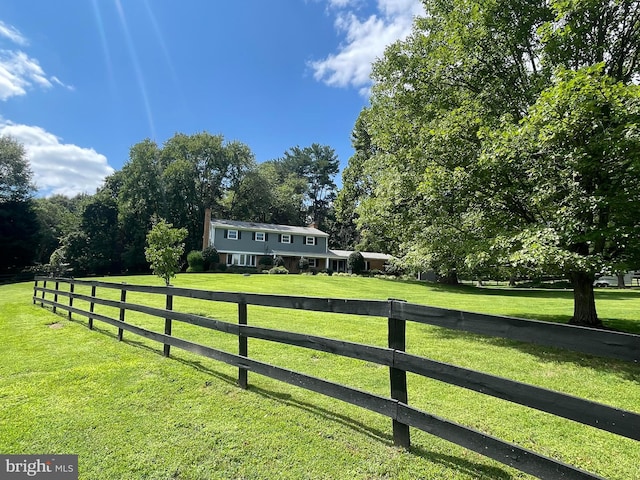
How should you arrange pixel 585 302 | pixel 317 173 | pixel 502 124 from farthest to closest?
1. pixel 317 173
2. pixel 585 302
3. pixel 502 124

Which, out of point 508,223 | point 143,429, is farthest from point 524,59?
point 143,429

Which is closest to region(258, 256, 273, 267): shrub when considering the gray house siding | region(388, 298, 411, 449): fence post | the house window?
the house window

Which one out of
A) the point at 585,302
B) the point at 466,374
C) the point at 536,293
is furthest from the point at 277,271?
the point at 466,374

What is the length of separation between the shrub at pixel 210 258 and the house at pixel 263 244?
6.26 feet

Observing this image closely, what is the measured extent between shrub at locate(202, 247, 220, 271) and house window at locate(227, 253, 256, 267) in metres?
2.65

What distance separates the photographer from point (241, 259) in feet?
125

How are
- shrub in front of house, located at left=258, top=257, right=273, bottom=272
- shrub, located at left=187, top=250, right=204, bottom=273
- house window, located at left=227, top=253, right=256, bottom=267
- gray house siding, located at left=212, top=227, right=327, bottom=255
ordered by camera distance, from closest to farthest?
1. shrub, located at left=187, top=250, right=204, bottom=273
2. shrub in front of house, located at left=258, top=257, right=273, bottom=272
3. gray house siding, located at left=212, top=227, right=327, bottom=255
4. house window, located at left=227, top=253, right=256, bottom=267

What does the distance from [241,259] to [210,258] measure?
4484 mm

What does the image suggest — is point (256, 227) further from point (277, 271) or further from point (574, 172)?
point (574, 172)

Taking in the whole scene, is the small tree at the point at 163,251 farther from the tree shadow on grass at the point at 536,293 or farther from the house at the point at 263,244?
the house at the point at 263,244

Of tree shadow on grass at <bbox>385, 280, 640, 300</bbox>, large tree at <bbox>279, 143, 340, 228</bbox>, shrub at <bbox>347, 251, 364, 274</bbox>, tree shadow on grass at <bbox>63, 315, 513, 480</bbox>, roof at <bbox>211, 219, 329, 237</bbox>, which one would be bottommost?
tree shadow on grass at <bbox>385, 280, 640, 300</bbox>

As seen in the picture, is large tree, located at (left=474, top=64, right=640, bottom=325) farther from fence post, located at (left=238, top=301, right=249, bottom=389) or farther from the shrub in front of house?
the shrub in front of house

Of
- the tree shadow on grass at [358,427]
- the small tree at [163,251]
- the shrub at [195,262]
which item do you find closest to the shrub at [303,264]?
the shrub at [195,262]

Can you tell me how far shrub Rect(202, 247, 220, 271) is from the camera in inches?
Answer: 1344
